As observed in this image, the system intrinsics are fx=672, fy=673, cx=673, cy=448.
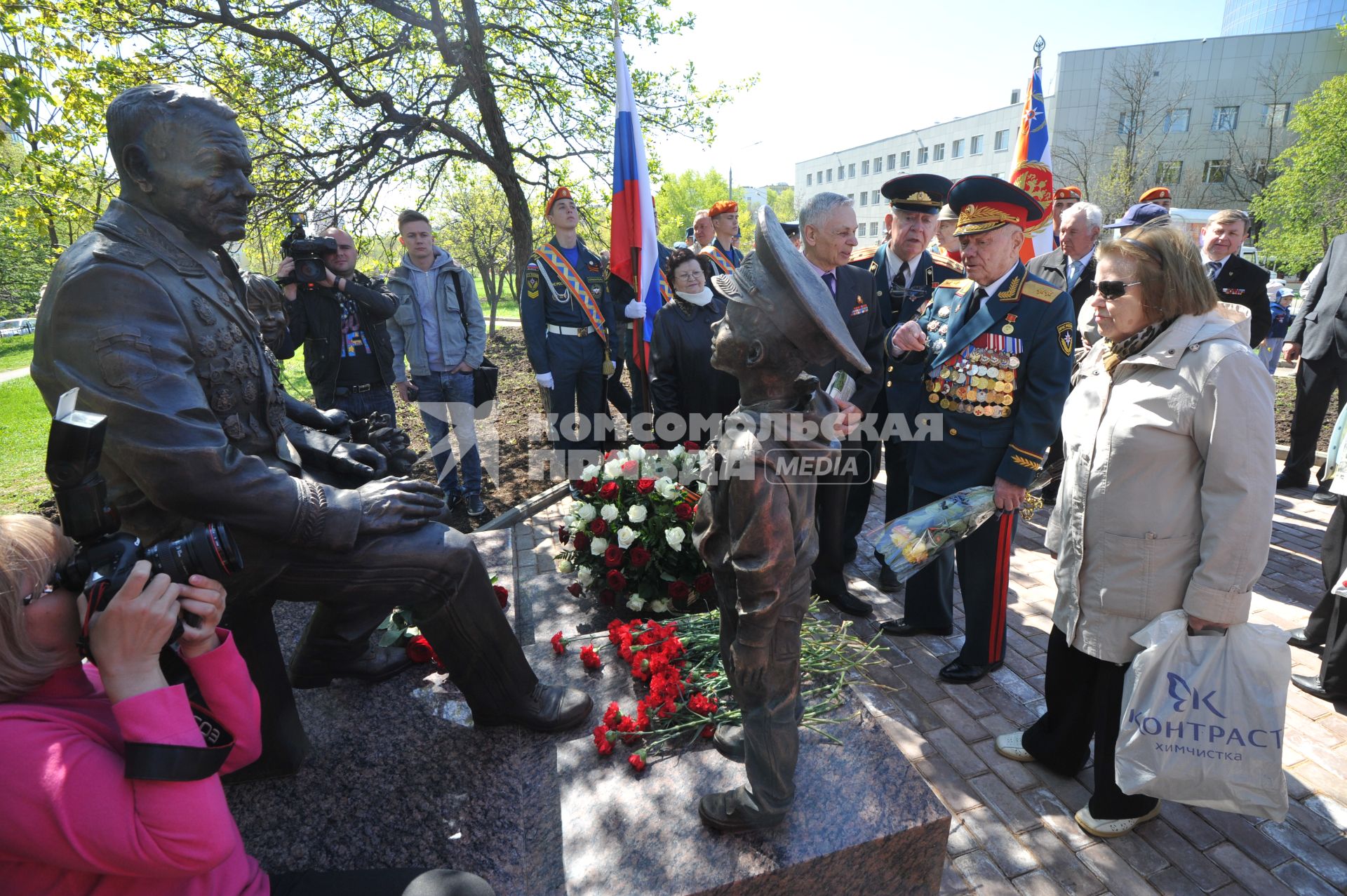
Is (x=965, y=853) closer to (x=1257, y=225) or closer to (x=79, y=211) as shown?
(x=79, y=211)

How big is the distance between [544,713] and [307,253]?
3955 mm

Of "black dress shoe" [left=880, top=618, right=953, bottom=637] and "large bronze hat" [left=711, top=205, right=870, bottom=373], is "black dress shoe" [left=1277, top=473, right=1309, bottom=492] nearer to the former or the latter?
"black dress shoe" [left=880, top=618, right=953, bottom=637]

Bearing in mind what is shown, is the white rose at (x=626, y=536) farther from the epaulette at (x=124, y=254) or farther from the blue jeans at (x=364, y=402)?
the blue jeans at (x=364, y=402)

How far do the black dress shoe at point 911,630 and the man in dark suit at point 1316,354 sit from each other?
4.47 m

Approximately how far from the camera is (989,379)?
131 inches

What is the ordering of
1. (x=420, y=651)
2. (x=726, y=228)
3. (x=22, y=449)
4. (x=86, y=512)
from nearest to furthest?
(x=86, y=512)
(x=420, y=651)
(x=726, y=228)
(x=22, y=449)

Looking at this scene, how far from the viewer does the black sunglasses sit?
2.33 metres

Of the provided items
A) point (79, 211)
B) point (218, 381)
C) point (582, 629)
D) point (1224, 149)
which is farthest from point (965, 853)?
point (1224, 149)

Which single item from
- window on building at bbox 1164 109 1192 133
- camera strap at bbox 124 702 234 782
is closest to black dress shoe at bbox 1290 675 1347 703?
camera strap at bbox 124 702 234 782

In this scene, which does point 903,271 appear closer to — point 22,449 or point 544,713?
point 544,713

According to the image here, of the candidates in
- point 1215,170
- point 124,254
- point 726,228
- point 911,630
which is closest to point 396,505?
point 124,254

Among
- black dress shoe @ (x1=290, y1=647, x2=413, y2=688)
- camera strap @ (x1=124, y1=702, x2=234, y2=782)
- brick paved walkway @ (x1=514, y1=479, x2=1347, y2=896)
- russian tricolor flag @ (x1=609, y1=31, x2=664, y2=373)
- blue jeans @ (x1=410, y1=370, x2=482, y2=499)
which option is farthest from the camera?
blue jeans @ (x1=410, y1=370, x2=482, y2=499)

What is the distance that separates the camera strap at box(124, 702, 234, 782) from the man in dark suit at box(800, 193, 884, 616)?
328cm

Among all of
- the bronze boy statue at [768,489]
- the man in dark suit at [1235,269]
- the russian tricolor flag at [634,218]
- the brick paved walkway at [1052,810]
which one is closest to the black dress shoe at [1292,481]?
the man in dark suit at [1235,269]
